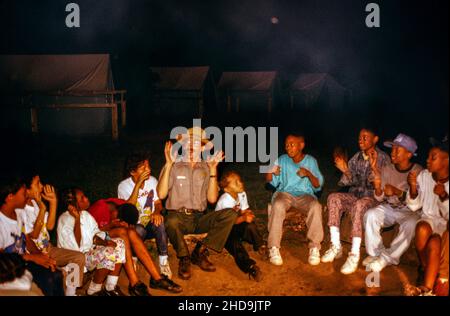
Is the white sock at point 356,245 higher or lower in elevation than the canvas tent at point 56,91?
lower

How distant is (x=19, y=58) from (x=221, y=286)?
18.2 meters

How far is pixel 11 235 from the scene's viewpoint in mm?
3912

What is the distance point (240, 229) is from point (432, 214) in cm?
206

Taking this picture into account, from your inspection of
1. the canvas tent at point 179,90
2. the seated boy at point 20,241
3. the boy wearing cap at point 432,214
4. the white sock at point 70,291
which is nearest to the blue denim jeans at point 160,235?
the white sock at point 70,291

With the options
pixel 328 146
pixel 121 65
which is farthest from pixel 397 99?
pixel 121 65

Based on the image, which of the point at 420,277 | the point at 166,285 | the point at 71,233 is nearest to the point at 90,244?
the point at 71,233

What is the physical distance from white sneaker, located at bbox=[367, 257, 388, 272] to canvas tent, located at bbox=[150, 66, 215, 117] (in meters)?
23.6

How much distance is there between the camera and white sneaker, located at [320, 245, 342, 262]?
16.7 feet

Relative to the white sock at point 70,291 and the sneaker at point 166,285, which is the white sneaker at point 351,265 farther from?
the white sock at point 70,291

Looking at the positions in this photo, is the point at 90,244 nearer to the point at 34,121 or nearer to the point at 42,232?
the point at 42,232

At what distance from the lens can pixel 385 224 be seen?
5.00m

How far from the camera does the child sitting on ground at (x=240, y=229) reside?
4781 millimetres

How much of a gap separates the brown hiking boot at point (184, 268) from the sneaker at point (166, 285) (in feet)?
0.99

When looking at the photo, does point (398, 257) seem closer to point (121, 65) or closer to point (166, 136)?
point (166, 136)
